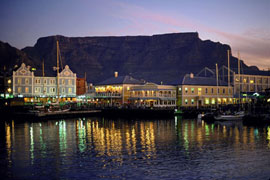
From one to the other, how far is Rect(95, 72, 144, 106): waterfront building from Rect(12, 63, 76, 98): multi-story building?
12348mm

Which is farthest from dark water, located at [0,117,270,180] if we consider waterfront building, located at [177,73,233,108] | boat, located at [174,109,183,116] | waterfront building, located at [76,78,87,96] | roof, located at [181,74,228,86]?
waterfront building, located at [76,78,87,96]

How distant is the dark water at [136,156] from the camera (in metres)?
28.2

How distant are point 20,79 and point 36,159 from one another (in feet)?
271

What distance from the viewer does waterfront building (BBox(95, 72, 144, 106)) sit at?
10802cm

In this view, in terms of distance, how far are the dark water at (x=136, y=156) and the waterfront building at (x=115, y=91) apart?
5709 cm

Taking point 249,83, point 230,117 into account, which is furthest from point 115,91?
point 230,117

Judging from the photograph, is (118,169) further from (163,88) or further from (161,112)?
(163,88)

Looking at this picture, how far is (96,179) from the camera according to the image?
2666 centimetres

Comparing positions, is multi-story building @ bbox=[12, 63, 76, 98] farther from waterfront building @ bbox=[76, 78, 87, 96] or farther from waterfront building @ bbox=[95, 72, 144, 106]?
waterfront building @ bbox=[76, 78, 87, 96]

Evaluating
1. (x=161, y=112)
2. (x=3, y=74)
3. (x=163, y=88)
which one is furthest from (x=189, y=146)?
(x=3, y=74)

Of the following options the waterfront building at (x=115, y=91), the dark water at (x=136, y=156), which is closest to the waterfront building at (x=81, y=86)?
the waterfront building at (x=115, y=91)

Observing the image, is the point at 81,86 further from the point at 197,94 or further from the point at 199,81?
→ the point at 197,94

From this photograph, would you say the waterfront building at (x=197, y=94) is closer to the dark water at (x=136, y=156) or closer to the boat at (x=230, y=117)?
the boat at (x=230, y=117)

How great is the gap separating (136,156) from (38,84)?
85.9 meters
